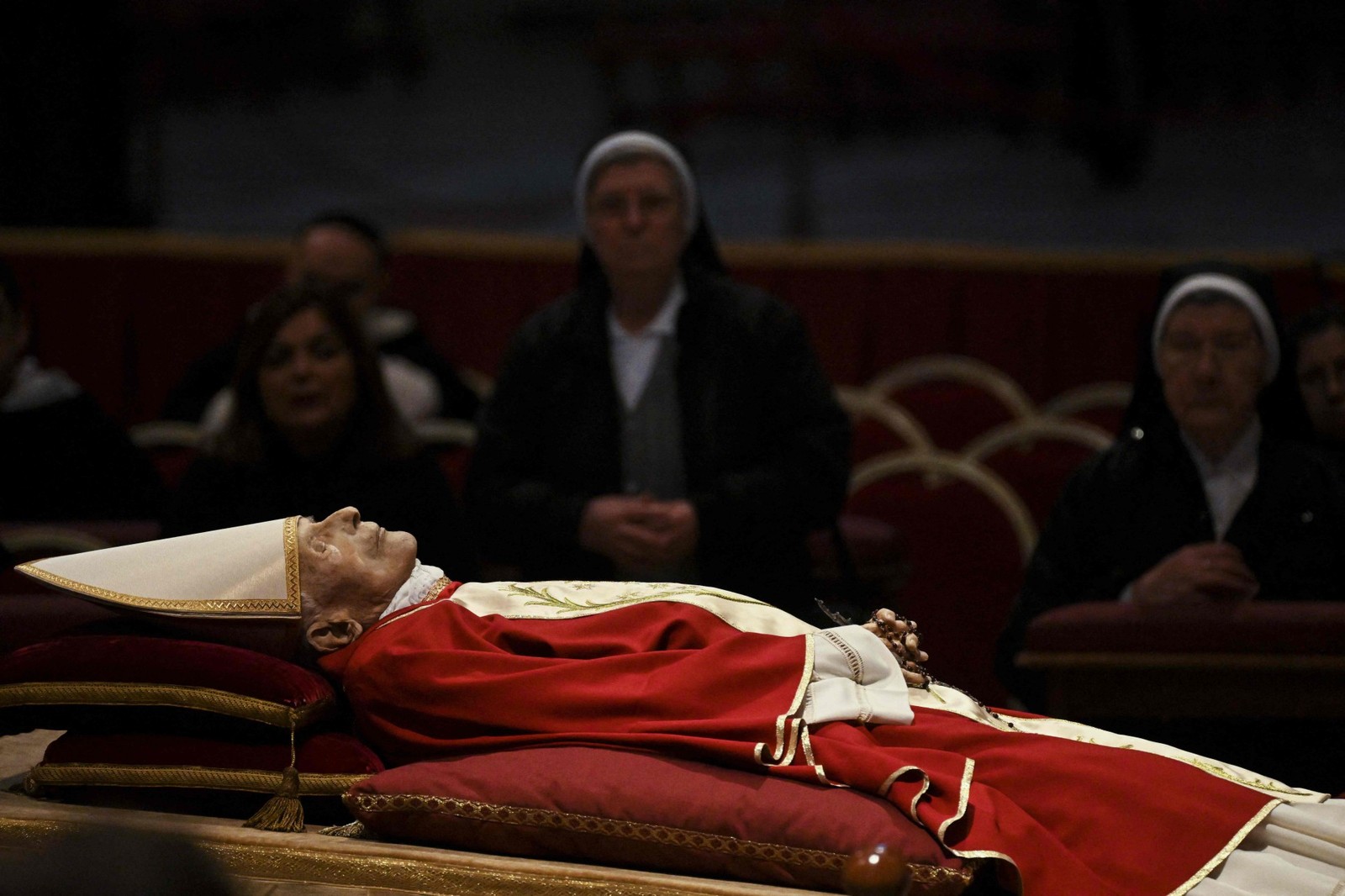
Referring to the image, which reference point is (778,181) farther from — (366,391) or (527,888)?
(527,888)

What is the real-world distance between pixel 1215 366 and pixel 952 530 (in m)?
1.40

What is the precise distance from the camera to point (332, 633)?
99.5 inches

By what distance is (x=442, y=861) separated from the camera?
2236mm

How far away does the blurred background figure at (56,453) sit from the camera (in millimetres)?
3812

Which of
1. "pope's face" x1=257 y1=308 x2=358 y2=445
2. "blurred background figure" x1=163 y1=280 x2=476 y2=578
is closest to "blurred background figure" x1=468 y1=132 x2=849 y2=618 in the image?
"blurred background figure" x1=163 y1=280 x2=476 y2=578

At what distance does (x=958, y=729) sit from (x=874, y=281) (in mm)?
4287

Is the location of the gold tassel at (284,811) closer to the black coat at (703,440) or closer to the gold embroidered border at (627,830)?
the gold embroidered border at (627,830)

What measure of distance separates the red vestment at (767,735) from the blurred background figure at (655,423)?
0.95 metres

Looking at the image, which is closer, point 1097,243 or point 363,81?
point 1097,243

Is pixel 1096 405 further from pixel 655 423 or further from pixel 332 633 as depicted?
pixel 332 633

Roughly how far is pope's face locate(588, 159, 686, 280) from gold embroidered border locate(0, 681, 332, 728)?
1601 millimetres

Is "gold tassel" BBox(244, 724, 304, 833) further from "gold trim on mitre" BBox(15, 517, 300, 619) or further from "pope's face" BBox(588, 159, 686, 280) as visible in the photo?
"pope's face" BBox(588, 159, 686, 280)

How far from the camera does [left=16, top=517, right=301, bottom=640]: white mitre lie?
2414mm

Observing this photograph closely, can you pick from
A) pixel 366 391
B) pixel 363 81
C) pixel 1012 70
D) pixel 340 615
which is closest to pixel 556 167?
pixel 363 81
